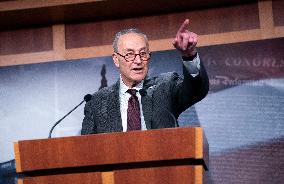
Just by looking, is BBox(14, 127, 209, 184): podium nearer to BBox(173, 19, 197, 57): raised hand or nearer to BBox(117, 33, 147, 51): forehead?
BBox(173, 19, 197, 57): raised hand

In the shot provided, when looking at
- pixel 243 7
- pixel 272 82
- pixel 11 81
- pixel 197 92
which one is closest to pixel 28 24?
pixel 11 81

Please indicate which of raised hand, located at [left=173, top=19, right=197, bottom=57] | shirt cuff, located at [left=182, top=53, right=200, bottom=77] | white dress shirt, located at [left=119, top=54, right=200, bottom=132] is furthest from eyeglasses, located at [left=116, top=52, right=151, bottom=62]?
raised hand, located at [left=173, top=19, right=197, bottom=57]

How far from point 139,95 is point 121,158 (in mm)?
704

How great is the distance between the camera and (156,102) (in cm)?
229

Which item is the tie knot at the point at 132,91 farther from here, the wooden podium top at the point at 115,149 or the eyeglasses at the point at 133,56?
the wooden podium top at the point at 115,149

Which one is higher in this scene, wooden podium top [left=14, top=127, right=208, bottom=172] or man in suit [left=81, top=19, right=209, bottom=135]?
man in suit [left=81, top=19, right=209, bottom=135]

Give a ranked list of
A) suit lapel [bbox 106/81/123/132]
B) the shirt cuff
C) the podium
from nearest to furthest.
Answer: the podium < the shirt cuff < suit lapel [bbox 106/81/123/132]

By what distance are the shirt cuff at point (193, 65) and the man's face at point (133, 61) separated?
0.28 metres

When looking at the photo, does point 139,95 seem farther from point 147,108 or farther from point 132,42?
point 132,42

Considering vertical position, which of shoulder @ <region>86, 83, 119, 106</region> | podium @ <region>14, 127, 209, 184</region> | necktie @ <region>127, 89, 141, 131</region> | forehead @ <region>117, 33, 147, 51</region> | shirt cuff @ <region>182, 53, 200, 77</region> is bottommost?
podium @ <region>14, 127, 209, 184</region>

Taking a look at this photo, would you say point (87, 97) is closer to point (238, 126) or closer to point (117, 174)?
point (117, 174)

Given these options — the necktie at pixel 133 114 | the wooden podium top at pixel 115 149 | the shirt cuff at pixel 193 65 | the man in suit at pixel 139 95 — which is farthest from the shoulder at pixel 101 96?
the wooden podium top at pixel 115 149

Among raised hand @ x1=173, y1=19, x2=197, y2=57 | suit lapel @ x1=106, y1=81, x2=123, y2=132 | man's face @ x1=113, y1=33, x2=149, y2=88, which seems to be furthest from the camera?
man's face @ x1=113, y1=33, x2=149, y2=88

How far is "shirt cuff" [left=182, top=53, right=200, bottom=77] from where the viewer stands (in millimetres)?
2129
